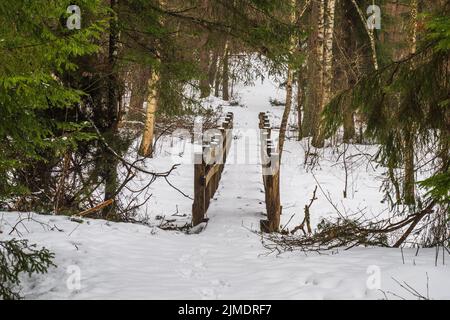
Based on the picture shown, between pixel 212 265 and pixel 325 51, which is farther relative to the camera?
pixel 325 51

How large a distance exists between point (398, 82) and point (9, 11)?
11.8 ft

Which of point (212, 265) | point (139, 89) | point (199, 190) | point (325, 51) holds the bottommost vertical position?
point (212, 265)

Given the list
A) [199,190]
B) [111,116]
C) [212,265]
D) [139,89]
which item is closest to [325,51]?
[139,89]

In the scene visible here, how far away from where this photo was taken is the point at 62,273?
450cm

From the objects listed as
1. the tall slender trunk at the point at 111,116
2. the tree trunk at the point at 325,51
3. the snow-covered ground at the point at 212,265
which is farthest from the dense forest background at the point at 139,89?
the tree trunk at the point at 325,51

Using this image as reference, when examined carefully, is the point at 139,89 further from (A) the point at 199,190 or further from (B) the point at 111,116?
(A) the point at 199,190

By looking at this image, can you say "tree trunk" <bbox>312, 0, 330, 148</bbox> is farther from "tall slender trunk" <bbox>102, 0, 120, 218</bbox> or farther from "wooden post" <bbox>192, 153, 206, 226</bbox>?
"tall slender trunk" <bbox>102, 0, 120, 218</bbox>

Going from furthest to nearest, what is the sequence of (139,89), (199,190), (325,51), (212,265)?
(325,51), (139,89), (199,190), (212,265)

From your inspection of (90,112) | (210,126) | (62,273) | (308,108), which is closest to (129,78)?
(90,112)

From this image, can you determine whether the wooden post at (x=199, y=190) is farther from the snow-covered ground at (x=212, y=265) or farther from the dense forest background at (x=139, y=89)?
the dense forest background at (x=139, y=89)

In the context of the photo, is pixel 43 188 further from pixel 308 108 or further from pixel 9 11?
pixel 308 108

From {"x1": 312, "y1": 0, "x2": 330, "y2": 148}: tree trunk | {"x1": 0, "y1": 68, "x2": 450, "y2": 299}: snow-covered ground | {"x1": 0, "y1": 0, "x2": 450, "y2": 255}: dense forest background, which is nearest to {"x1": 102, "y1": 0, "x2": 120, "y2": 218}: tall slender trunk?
{"x1": 0, "y1": 0, "x2": 450, "y2": 255}: dense forest background
